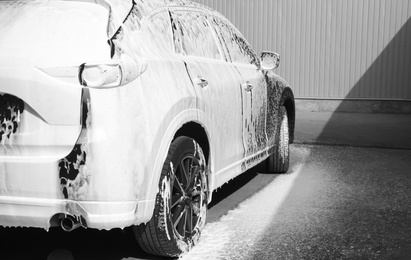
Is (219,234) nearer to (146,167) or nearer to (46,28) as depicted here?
(146,167)

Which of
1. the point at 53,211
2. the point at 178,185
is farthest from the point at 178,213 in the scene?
the point at 53,211

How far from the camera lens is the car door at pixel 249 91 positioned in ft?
17.4

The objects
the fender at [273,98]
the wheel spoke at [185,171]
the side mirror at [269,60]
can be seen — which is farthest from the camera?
the fender at [273,98]

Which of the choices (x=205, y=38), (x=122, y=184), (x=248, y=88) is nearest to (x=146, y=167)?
(x=122, y=184)

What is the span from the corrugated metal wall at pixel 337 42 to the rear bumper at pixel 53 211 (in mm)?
12802

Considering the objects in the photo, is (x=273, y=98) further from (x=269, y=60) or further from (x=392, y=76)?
(x=392, y=76)

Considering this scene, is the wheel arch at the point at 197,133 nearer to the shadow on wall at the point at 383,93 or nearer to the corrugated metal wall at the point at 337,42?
the shadow on wall at the point at 383,93

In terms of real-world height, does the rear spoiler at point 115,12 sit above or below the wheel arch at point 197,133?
above

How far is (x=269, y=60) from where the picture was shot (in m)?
6.11

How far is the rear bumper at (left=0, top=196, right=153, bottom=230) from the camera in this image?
3.13 meters

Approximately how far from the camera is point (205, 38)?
4812mm

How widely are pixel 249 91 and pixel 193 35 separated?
1.04 metres

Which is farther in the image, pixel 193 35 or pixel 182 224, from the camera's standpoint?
pixel 193 35

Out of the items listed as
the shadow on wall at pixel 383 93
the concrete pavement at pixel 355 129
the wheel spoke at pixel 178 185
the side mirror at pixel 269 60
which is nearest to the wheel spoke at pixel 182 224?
the wheel spoke at pixel 178 185
